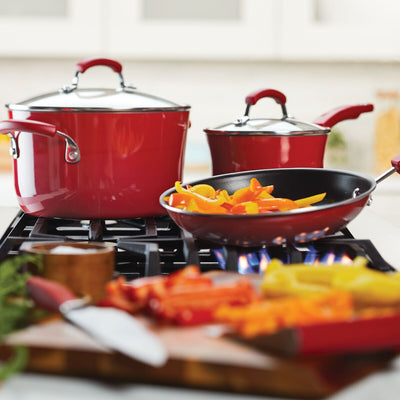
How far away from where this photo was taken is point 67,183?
108 centimetres

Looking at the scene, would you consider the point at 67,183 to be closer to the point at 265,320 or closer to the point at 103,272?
the point at 103,272

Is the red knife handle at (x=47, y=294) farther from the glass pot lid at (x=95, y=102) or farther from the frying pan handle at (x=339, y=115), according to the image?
the frying pan handle at (x=339, y=115)

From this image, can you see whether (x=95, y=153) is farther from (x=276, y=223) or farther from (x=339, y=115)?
(x=339, y=115)

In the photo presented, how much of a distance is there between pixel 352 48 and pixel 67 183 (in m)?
1.74

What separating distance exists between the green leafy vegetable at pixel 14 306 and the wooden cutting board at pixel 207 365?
1cm

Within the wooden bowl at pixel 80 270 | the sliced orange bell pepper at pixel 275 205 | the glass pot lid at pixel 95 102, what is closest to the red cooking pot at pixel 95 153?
the glass pot lid at pixel 95 102

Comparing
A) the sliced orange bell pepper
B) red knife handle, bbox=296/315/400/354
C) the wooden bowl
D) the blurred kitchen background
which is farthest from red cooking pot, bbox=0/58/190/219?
the blurred kitchen background

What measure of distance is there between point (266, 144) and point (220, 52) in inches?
55.1

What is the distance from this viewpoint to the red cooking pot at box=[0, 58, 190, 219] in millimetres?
1063

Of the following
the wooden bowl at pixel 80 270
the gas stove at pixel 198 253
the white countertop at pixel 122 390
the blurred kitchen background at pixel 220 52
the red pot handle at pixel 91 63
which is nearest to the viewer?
the white countertop at pixel 122 390

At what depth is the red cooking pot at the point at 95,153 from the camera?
106cm

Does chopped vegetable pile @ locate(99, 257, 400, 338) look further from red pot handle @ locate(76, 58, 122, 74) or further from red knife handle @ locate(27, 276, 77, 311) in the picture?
red pot handle @ locate(76, 58, 122, 74)

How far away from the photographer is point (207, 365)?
1.57 feet

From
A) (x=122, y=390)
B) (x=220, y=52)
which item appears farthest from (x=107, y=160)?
(x=220, y=52)
